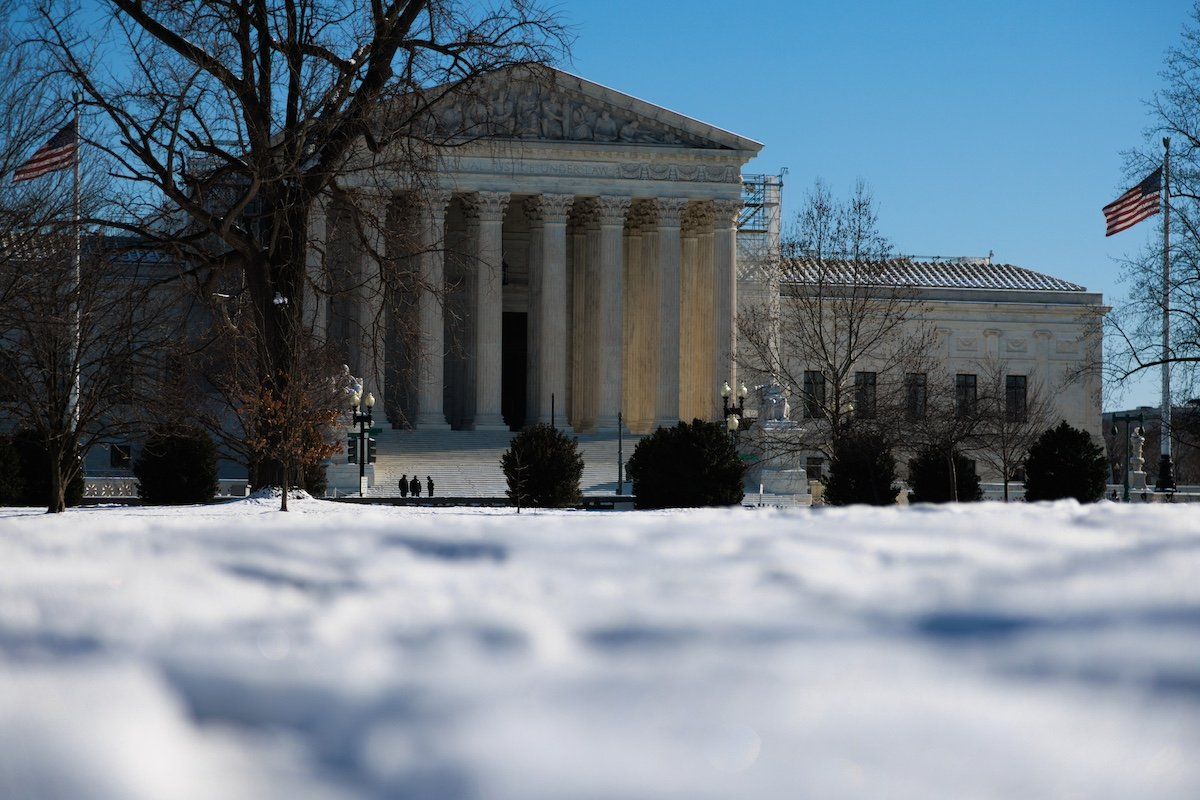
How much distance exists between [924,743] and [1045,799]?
→ 0.08 metres

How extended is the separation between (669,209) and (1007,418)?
19.5 m

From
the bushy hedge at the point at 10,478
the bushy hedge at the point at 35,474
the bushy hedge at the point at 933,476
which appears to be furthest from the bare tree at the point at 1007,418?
the bushy hedge at the point at 10,478

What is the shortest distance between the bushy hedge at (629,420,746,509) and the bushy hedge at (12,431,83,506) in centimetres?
1288

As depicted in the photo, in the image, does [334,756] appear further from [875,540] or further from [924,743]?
[875,540]

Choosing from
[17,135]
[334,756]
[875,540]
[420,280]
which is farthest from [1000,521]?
[17,135]

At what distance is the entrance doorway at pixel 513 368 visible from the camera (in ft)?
217

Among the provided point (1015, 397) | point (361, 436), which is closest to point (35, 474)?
point (361, 436)

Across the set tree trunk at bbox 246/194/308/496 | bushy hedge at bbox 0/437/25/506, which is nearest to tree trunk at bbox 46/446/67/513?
tree trunk at bbox 246/194/308/496

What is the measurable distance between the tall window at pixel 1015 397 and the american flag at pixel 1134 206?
304 inches

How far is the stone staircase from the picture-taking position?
161 ft

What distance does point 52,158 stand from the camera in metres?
24.0

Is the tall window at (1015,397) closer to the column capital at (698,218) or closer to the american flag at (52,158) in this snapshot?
the column capital at (698,218)

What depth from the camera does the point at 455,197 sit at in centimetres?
6122

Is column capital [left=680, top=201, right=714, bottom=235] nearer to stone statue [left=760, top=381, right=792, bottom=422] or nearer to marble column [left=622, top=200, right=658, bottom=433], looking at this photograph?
marble column [left=622, top=200, right=658, bottom=433]
